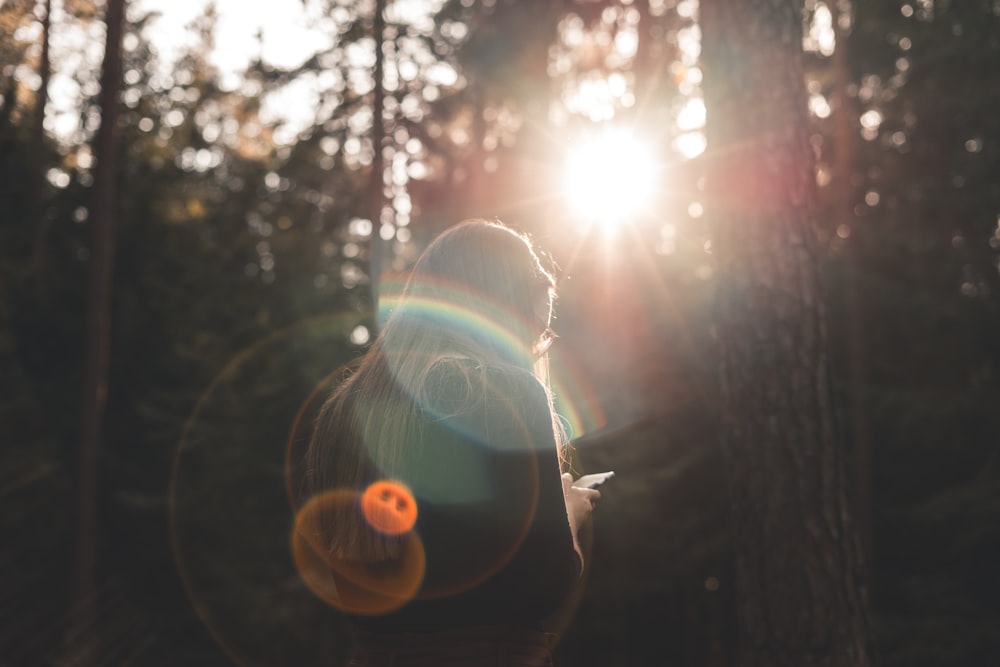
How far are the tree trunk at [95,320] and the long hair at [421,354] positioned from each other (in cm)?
1208

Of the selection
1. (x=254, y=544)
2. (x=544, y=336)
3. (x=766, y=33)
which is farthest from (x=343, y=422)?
(x=254, y=544)

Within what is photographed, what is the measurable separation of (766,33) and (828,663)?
247 centimetres

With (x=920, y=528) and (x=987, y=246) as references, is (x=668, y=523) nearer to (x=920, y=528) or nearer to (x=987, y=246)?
(x=920, y=528)

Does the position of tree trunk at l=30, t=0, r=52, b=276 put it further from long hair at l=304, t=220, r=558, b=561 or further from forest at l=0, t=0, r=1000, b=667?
long hair at l=304, t=220, r=558, b=561

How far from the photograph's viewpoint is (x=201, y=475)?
1642 cm

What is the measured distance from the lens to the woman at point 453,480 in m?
1.79

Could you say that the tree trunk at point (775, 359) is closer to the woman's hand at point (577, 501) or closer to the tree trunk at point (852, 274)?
the woman's hand at point (577, 501)

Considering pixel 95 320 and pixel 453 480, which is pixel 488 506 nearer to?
pixel 453 480

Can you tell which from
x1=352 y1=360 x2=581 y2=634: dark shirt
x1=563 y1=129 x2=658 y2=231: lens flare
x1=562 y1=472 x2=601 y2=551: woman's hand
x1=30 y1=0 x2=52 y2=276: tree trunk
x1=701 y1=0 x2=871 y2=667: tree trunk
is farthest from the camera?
x1=30 y1=0 x2=52 y2=276: tree trunk

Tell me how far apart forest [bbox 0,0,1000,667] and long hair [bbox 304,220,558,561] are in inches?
331

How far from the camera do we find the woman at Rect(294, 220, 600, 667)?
179 centimetres

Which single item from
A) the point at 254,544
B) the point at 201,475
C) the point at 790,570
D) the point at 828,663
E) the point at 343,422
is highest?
the point at 343,422

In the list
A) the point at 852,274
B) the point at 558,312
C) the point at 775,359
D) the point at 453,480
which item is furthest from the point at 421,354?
the point at 852,274

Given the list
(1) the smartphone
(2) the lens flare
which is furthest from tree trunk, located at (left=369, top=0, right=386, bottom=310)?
(1) the smartphone
